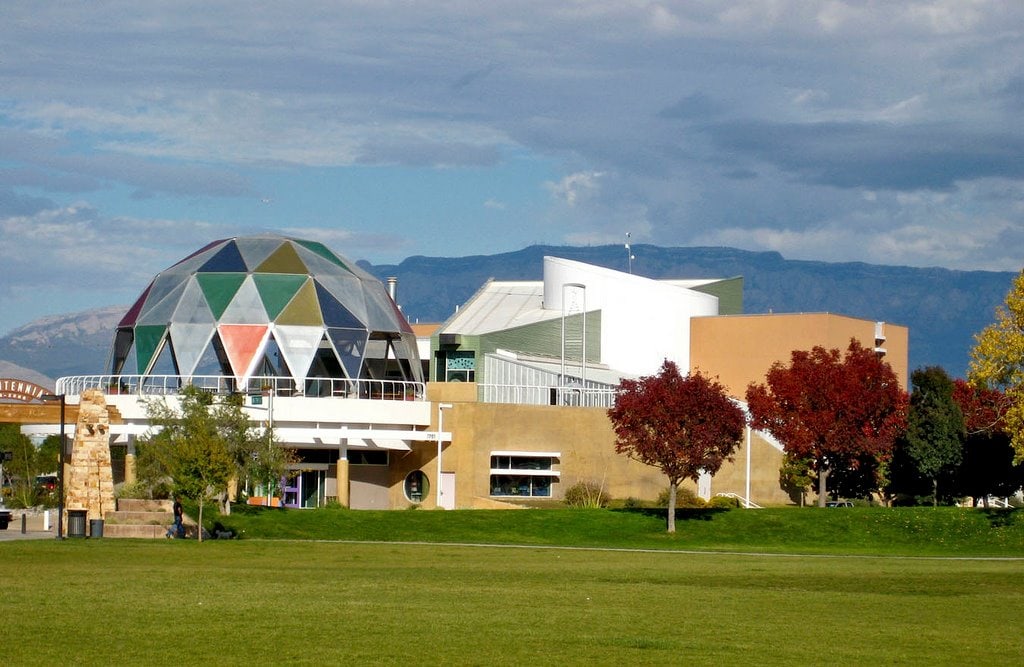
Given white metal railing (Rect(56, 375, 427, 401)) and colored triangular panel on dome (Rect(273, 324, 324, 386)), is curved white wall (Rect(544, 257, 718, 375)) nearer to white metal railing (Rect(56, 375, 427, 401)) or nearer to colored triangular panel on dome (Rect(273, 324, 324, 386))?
white metal railing (Rect(56, 375, 427, 401))

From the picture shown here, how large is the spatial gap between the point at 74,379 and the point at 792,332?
1485 inches

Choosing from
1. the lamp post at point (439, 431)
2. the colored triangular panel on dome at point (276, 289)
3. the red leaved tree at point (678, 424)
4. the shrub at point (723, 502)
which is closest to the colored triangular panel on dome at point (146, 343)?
the colored triangular panel on dome at point (276, 289)

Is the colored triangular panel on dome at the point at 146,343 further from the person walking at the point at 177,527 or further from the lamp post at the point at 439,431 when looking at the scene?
the person walking at the point at 177,527

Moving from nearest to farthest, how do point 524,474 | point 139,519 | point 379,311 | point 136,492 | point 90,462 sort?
point 90,462 → point 139,519 → point 136,492 → point 524,474 → point 379,311

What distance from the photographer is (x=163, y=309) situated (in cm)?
6009

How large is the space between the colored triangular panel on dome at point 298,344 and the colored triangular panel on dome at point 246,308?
949 mm

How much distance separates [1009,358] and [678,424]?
10.7m

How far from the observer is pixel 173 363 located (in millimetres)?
58719

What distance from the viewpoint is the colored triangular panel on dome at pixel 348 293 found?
60.2 m

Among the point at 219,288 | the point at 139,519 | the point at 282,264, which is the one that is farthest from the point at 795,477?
the point at 139,519

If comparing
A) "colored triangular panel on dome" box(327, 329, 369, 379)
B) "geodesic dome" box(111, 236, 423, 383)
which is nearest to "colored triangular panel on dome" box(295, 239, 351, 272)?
"geodesic dome" box(111, 236, 423, 383)

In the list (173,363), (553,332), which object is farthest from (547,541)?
(553,332)

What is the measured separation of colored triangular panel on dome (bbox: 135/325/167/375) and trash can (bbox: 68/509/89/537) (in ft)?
71.9

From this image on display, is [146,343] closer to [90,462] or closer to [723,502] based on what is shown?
[90,462]
